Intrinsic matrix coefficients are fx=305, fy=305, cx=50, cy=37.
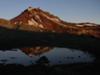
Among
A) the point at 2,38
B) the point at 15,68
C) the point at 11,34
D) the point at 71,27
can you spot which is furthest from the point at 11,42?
the point at 71,27

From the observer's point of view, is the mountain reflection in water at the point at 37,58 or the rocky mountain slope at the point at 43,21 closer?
the mountain reflection in water at the point at 37,58

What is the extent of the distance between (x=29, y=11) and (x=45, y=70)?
285 ft

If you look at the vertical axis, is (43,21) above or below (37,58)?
above

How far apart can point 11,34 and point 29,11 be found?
39.5 m

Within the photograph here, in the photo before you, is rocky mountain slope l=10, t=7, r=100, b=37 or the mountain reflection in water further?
rocky mountain slope l=10, t=7, r=100, b=37

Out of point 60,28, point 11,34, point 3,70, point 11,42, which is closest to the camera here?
point 3,70

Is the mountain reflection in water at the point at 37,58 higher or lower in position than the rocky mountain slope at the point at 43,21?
lower

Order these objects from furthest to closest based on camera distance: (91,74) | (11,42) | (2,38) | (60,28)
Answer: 1. (60,28)
2. (2,38)
3. (11,42)
4. (91,74)

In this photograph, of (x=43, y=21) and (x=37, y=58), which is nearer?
(x=37, y=58)

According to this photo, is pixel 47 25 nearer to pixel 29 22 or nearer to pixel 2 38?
pixel 29 22

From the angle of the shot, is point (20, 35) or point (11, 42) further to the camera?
point (20, 35)

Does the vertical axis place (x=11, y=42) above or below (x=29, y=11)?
below

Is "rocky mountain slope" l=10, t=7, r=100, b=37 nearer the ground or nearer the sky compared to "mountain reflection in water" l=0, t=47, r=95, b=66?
nearer the sky

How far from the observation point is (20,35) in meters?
69.8
